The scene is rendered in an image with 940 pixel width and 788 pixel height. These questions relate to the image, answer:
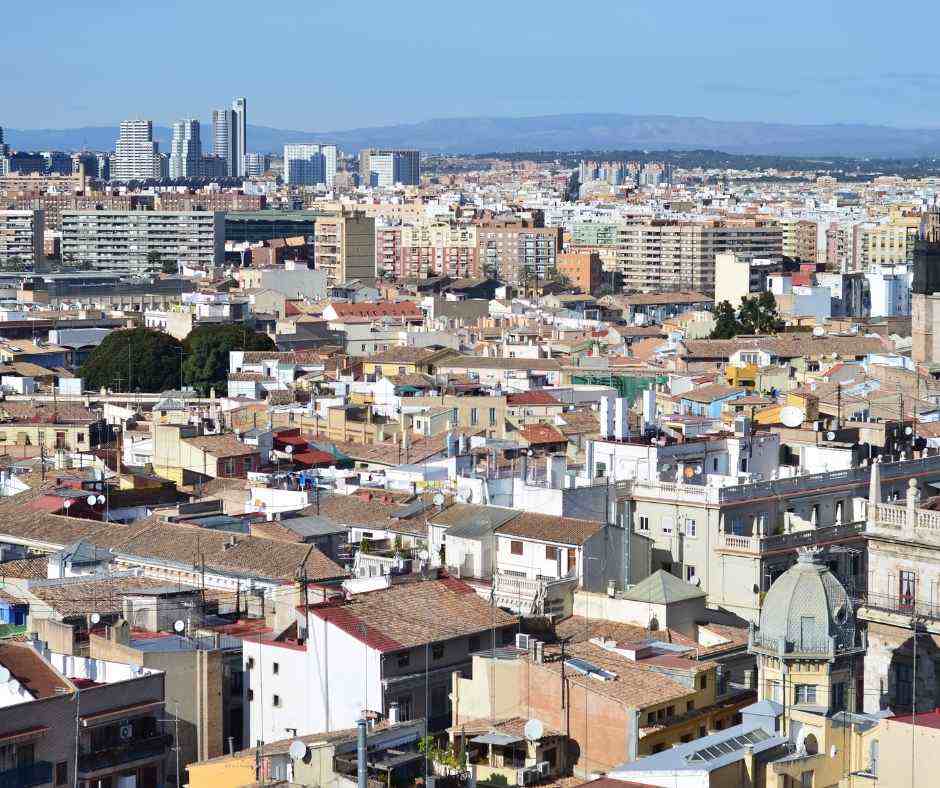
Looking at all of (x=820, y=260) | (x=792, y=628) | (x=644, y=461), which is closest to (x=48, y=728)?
(x=792, y=628)

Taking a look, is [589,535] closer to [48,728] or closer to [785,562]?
[785,562]

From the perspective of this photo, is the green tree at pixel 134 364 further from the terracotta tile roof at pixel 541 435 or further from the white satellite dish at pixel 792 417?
the white satellite dish at pixel 792 417

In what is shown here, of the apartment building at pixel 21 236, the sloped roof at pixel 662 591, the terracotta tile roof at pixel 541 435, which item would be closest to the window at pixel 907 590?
the sloped roof at pixel 662 591

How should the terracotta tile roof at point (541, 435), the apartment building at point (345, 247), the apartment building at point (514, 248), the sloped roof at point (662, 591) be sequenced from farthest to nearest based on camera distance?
the apartment building at point (514, 248) → the apartment building at point (345, 247) → the terracotta tile roof at point (541, 435) → the sloped roof at point (662, 591)

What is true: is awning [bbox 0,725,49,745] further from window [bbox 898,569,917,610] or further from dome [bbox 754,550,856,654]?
window [bbox 898,569,917,610]

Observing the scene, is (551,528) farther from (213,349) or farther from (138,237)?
(138,237)

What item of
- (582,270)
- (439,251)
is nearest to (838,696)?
(582,270)
